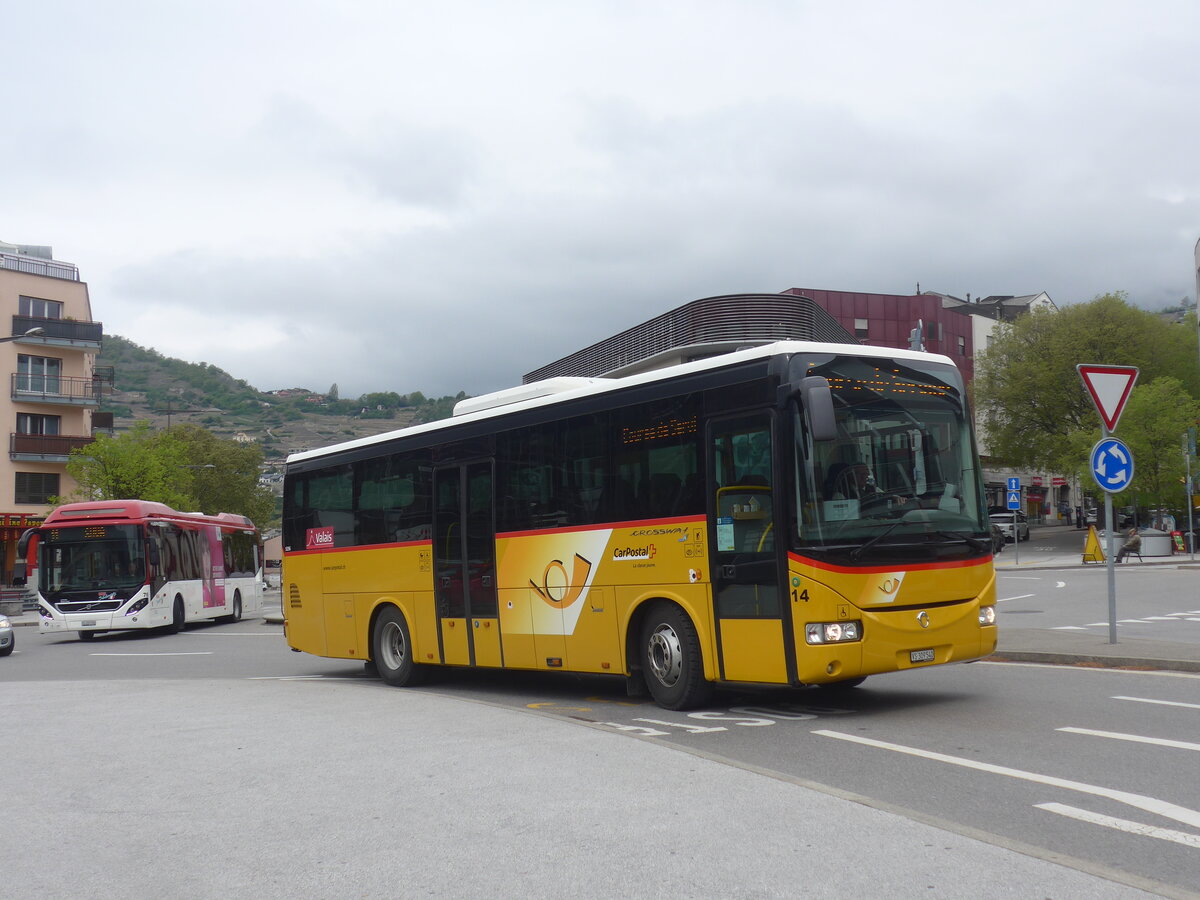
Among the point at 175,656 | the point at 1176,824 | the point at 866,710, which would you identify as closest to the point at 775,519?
the point at 866,710

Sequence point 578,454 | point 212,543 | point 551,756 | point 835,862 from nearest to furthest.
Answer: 1. point 835,862
2. point 551,756
3. point 578,454
4. point 212,543

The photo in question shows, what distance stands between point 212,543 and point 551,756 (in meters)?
26.6

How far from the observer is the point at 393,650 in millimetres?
14695

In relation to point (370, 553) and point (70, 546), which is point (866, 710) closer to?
point (370, 553)

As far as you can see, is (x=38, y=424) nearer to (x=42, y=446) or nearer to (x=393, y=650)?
(x=42, y=446)

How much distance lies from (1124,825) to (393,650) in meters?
10.3

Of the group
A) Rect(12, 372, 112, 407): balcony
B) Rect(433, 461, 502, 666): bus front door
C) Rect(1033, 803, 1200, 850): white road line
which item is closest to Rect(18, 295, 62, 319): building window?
Rect(12, 372, 112, 407): balcony

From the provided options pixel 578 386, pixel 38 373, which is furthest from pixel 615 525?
pixel 38 373

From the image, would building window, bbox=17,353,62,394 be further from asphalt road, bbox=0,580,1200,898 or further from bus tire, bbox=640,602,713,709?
bus tire, bbox=640,602,713,709

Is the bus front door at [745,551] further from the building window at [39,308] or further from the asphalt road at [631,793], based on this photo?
the building window at [39,308]

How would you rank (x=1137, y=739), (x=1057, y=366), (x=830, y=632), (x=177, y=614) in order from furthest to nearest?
1. (x=1057, y=366)
2. (x=177, y=614)
3. (x=830, y=632)
4. (x=1137, y=739)

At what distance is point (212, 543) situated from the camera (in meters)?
32.7

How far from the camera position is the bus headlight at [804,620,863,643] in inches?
361

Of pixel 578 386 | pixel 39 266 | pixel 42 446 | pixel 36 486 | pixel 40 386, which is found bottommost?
pixel 578 386
